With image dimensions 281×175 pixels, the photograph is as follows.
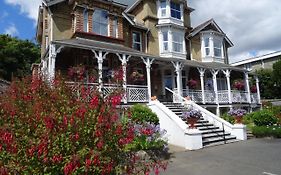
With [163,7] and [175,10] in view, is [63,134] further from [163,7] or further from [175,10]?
[175,10]

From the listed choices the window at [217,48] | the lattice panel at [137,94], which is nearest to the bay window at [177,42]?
the window at [217,48]

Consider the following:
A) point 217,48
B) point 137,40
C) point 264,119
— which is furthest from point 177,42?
point 264,119

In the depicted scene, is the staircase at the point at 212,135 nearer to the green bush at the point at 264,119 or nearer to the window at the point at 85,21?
the green bush at the point at 264,119

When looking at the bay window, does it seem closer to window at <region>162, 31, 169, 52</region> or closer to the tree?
window at <region>162, 31, 169, 52</region>

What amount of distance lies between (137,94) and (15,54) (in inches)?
1085

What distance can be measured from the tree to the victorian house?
13.2 metres

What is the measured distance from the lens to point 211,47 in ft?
84.1

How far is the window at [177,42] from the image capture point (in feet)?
77.5

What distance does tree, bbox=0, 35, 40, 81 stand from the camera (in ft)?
116

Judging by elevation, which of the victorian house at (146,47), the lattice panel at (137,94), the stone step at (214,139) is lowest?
the stone step at (214,139)

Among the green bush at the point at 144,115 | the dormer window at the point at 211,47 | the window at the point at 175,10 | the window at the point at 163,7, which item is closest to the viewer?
the green bush at the point at 144,115

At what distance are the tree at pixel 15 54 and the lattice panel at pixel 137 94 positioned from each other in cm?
2276

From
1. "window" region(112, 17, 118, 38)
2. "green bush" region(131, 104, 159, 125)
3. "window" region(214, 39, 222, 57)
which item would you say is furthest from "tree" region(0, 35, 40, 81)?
"green bush" region(131, 104, 159, 125)

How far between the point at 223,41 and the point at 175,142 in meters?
18.5
